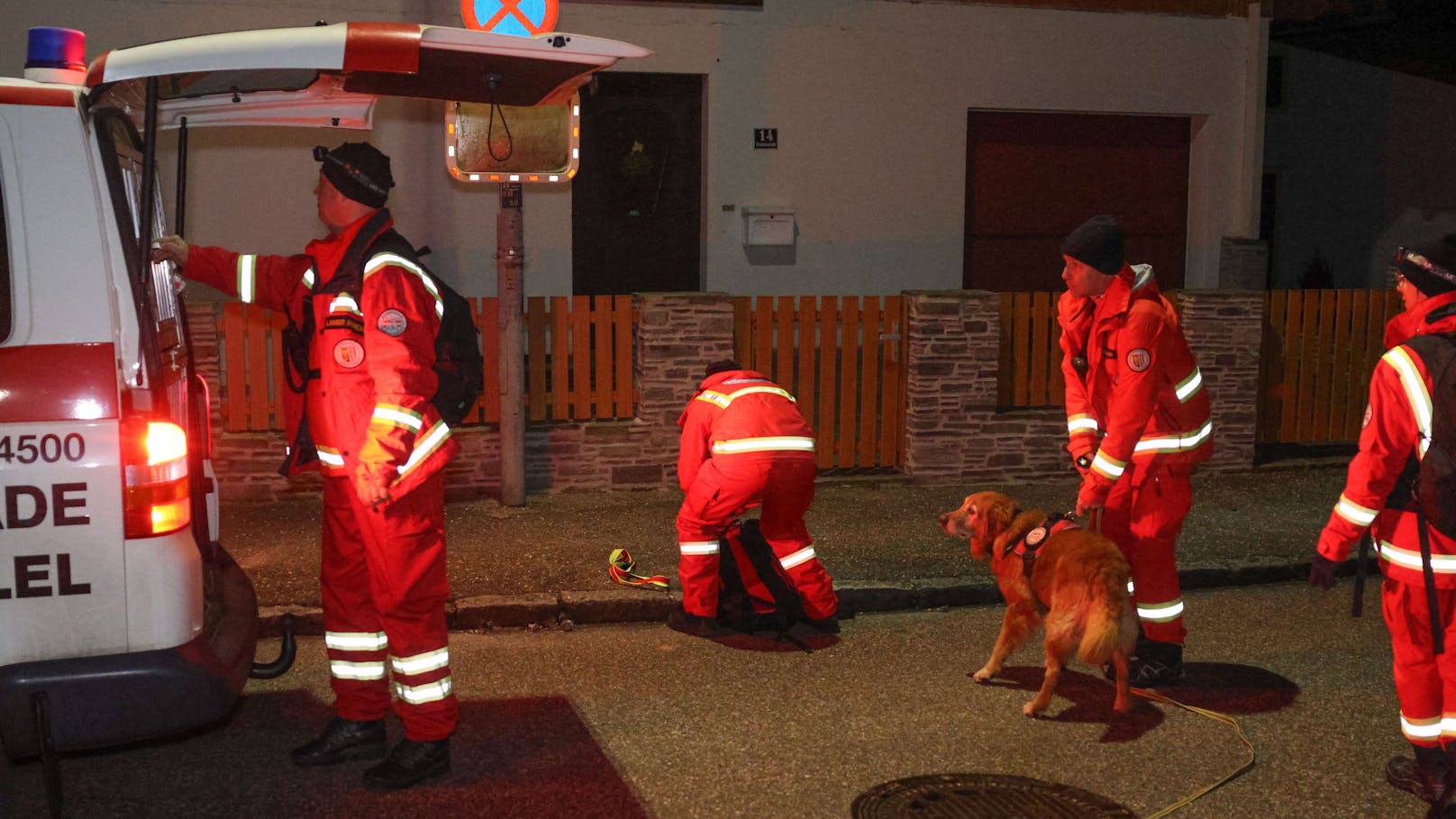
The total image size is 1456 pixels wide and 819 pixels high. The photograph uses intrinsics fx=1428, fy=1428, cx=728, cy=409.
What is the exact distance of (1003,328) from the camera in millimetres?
10234

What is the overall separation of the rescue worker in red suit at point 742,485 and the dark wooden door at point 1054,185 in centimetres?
731

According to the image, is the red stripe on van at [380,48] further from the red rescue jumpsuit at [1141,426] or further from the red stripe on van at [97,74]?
the red rescue jumpsuit at [1141,426]

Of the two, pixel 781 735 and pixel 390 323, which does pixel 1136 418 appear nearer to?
pixel 781 735

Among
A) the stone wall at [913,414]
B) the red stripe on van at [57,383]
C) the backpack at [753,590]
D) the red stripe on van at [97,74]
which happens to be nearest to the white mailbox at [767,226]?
the stone wall at [913,414]

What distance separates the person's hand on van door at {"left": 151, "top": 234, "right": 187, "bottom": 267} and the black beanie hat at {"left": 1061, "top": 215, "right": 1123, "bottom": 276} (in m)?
3.28

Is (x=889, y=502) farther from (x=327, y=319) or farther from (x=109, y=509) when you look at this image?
(x=109, y=509)

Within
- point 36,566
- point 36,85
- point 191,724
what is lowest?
point 191,724

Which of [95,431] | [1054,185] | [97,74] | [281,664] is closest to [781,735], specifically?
[281,664]

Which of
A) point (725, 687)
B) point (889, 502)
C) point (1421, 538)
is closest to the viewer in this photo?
point (1421, 538)

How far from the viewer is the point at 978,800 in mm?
4699

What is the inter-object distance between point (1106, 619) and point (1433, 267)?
163cm

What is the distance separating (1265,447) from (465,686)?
7.42 meters

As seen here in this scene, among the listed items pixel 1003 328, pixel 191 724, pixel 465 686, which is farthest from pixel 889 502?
pixel 191 724

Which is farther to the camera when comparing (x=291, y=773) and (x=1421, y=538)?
(x=291, y=773)
